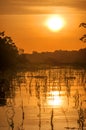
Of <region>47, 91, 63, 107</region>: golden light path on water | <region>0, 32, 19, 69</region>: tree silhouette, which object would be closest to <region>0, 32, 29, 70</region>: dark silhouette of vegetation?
<region>0, 32, 19, 69</region>: tree silhouette

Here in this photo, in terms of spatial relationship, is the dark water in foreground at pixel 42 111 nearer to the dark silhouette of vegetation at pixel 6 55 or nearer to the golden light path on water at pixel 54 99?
the golden light path on water at pixel 54 99

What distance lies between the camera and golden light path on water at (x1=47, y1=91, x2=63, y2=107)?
16.9m

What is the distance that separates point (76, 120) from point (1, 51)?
37.8m

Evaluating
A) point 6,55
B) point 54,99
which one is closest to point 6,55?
point 6,55

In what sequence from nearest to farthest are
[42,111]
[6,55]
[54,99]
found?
[42,111], [54,99], [6,55]

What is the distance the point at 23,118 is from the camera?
1379 centimetres

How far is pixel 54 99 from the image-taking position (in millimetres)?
18438

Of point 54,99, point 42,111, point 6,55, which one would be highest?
point 6,55

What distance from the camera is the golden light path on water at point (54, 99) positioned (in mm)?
16884

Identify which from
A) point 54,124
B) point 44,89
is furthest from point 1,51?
point 54,124

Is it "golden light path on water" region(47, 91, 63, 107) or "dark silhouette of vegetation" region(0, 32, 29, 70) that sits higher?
"dark silhouette of vegetation" region(0, 32, 29, 70)

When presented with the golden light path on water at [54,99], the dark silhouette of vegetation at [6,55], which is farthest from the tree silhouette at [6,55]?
the golden light path on water at [54,99]

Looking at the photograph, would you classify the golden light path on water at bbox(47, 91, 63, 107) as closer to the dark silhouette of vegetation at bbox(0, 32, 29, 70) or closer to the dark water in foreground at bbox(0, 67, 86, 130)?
the dark water in foreground at bbox(0, 67, 86, 130)

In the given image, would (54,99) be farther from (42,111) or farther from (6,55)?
(6,55)
